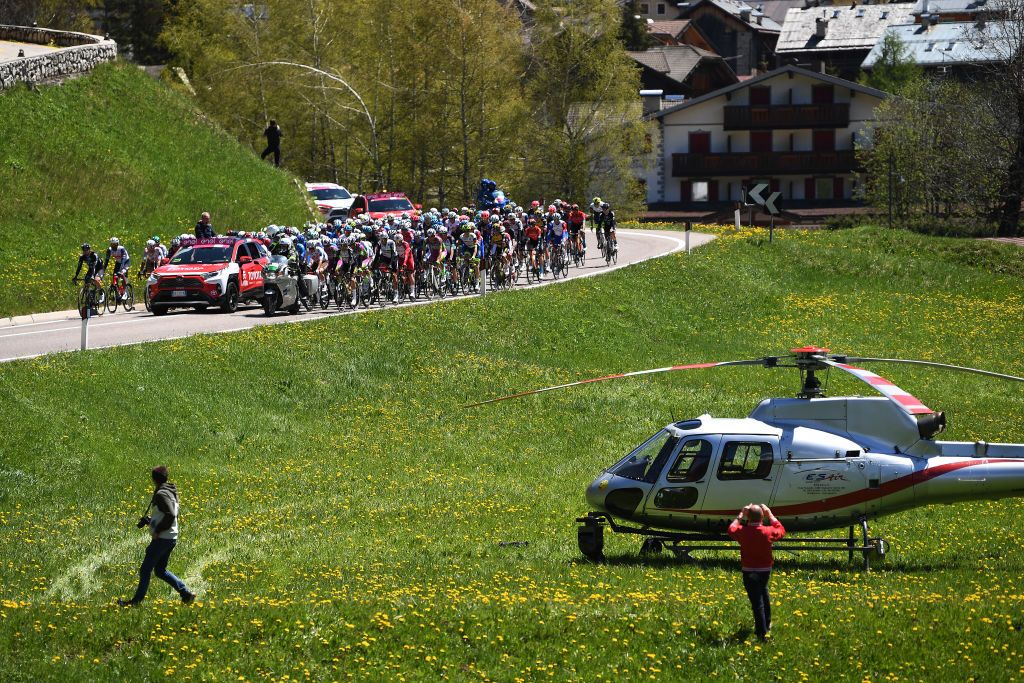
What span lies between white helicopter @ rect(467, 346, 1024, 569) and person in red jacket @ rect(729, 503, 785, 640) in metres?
3.68

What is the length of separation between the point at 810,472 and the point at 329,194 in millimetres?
43212

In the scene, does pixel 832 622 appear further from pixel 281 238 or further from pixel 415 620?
pixel 281 238

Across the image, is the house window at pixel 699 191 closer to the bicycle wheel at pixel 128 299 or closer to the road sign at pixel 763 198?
the road sign at pixel 763 198

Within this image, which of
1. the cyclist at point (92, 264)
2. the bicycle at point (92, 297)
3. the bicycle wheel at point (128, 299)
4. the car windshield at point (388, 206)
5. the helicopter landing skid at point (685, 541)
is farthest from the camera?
the car windshield at point (388, 206)

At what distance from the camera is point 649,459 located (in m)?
19.3

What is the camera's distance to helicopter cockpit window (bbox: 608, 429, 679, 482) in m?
19.0

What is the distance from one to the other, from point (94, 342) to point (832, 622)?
20292 mm

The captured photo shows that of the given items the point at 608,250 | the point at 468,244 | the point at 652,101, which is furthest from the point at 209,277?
the point at 652,101

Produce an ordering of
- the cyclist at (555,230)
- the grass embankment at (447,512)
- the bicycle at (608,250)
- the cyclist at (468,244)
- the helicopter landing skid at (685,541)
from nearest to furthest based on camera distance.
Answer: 1. the grass embankment at (447,512)
2. the helicopter landing skid at (685,541)
3. the cyclist at (468,244)
4. the cyclist at (555,230)
5. the bicycle at (608,250)

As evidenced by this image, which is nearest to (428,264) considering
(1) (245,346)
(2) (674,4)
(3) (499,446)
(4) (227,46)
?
(1) (245,346)

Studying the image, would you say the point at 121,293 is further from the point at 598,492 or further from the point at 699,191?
the point at 699,191

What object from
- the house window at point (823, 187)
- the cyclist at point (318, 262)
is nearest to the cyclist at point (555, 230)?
the cyclist at point (318, 262)

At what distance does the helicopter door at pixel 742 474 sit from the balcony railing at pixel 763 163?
244ft

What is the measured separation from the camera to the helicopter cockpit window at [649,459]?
749 inches
